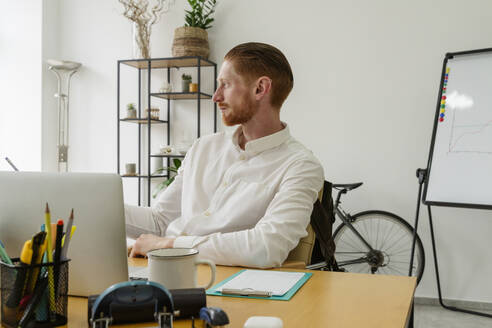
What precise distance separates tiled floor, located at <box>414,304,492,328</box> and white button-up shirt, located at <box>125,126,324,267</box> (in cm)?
189

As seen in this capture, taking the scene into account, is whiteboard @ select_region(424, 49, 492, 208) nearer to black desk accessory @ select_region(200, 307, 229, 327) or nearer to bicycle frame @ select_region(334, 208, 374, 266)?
bicycle frame @ select_region(334, 208, 374, 266)

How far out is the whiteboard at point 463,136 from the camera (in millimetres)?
2822

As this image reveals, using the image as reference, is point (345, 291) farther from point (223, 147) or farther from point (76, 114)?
point (76, 114)

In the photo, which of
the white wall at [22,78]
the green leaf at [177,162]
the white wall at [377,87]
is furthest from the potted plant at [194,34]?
the white wall at [22,78]

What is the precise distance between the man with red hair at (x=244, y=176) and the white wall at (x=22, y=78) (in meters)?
2.81

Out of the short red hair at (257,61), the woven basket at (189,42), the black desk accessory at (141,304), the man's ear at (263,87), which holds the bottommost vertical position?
the black desk accessory at (141,304)

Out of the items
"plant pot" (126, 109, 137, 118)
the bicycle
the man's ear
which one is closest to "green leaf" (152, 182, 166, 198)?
"plant pot" (126, 109, 137, 118)

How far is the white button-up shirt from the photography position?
1219 millimetres

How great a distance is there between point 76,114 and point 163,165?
97 cm

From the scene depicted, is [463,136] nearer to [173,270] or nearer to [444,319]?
[444,319]

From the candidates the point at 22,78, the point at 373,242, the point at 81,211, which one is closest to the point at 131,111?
the point at 22,78

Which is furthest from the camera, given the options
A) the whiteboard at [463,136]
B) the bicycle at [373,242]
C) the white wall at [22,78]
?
the white wall at [22,78]

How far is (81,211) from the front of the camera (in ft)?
2.58

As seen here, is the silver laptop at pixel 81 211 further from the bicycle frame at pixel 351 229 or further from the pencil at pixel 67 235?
the bicycle frame at pixel 351 229
